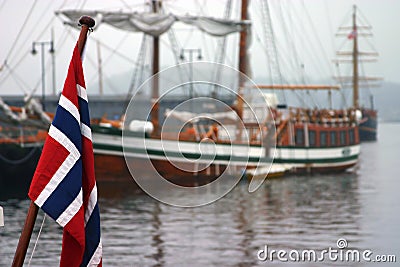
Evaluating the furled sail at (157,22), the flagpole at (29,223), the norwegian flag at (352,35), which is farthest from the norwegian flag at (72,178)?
the norwegian flag at (352,35)

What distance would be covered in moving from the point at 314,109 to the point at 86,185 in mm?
50473

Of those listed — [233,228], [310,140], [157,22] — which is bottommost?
[310,140]

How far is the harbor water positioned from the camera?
1861 cm

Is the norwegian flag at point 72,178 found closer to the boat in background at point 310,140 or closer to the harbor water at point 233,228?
the harbor water at point 233,228

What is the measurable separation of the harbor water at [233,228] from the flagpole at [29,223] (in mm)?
11295

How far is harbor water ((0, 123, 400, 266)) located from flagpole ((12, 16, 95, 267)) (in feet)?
37.1

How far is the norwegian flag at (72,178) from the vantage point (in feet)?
19.0

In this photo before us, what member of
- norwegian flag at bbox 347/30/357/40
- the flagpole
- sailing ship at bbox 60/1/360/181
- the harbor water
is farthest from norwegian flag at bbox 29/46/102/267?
norwegian flag at bbox 347/30/357/40

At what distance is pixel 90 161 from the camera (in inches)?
234

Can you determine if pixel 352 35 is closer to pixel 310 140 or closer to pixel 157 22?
pixel 310 140

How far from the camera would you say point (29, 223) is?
19.1ft

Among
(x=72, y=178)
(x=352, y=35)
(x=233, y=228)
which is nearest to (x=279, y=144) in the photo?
(x=233, y=228)

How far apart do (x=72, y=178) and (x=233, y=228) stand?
750 inches

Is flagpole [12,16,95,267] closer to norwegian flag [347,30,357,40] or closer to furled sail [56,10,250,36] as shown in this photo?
furled sail [56,10,250,36]
